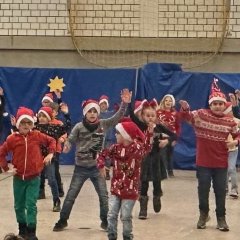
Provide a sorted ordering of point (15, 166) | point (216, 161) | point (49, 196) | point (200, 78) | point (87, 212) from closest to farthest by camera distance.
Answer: point (15, 166) → point (216, 161) → point (87, 212) → point (49, 196) → point (200, 78)

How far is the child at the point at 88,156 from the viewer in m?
7.67

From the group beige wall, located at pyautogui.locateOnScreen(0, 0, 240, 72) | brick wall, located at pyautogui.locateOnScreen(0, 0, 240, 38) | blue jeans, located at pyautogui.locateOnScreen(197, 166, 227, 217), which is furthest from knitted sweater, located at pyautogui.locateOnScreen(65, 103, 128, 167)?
brick wall, located at pyautogui.locateOnScreen(0, 0, 240, 38)

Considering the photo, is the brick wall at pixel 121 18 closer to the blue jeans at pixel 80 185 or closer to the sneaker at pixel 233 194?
the sneaker at pixel 233 194

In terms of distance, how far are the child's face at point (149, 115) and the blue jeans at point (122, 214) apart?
1.52 m

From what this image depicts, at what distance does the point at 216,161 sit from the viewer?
7.70 metres

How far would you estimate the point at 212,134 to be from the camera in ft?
25.2

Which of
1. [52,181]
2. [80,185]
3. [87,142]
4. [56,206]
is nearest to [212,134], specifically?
[87,142]

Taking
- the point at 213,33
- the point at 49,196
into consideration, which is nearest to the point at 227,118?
the point at 49,196

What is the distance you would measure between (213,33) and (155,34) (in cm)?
139

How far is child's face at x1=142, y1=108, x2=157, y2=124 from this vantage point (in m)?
7.91

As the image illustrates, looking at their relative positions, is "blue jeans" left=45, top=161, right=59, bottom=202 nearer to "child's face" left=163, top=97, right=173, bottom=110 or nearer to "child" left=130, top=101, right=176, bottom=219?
"child" left=130, top=101, right=176, bottom=219

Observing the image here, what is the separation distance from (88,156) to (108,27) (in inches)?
313

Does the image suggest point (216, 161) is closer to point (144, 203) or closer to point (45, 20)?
point (144, 203)

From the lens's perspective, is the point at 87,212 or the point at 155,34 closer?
the point at 87,212
